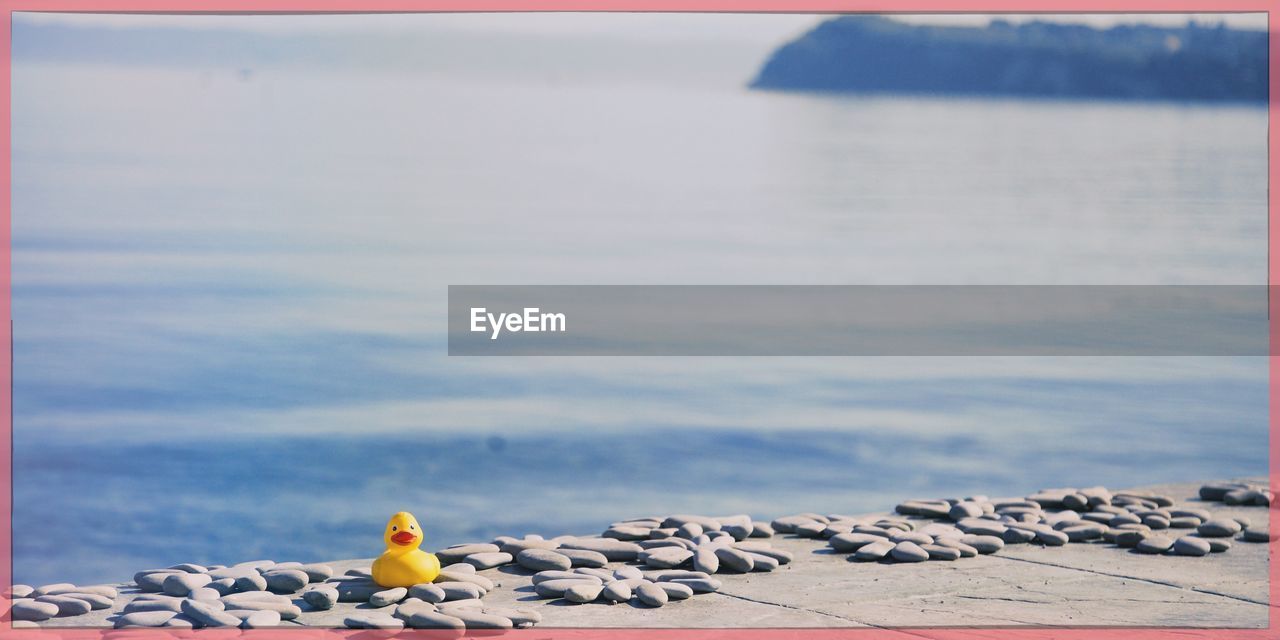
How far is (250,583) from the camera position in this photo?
12.8ft

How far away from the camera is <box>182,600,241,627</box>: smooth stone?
358cm

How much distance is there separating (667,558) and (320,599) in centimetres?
101

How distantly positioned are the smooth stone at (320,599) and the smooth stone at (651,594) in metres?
0.80

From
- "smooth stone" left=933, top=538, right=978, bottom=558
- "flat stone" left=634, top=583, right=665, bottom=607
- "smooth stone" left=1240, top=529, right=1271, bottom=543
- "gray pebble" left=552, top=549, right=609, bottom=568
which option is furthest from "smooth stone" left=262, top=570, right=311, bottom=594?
"smooth stone" left=1240, top=529, right=1271, bottom=543

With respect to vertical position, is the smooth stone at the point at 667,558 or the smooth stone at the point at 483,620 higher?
the smooth stone at the point at 667,558

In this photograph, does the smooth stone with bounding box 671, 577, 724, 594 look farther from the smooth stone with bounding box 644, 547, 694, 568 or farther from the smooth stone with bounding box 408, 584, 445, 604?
the smooth stone with bounding box 408, 584, 445, 604

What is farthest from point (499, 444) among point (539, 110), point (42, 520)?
point (539, 110)

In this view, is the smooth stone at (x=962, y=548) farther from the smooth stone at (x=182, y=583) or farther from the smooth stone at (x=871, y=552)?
the smooth stone at (x=182, y=583)

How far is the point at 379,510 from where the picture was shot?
759cm

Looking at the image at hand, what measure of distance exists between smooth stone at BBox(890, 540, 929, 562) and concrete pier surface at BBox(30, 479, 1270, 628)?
0.02 m

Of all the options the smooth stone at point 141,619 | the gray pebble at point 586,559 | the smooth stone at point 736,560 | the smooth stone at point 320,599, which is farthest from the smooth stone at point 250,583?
the smooth stone at point 736,560

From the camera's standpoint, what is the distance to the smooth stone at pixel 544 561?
421cm

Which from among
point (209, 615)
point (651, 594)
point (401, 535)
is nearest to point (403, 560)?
point (401, 535)

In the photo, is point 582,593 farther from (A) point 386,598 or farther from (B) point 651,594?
(A) point 386,598
